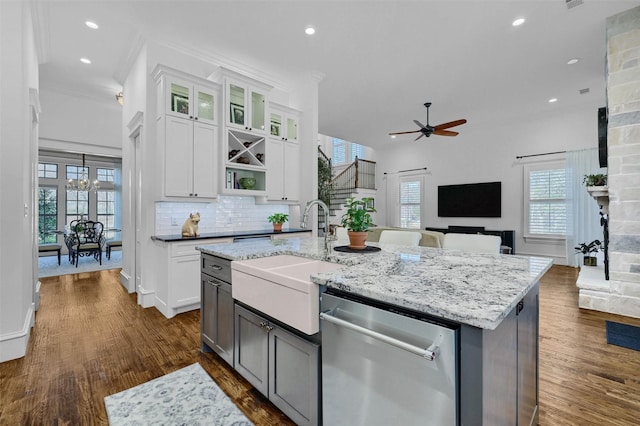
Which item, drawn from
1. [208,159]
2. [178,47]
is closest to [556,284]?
[208,159]

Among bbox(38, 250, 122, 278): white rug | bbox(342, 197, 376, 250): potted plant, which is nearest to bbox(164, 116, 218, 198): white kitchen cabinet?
bbox(342, 197, 376, 250): potted plant

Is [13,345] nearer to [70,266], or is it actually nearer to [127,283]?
[127,283]

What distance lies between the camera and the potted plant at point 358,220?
6.91 ft

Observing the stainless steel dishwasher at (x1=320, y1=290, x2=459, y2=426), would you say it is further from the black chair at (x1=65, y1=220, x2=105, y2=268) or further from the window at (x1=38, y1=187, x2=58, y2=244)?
the window at (x1=38, y1=187, x2=58, y2=244)

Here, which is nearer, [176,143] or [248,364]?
[248,364]

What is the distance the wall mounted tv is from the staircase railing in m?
Result: 2.33

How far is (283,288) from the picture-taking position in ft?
5.11

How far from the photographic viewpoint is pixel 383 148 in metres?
9.69

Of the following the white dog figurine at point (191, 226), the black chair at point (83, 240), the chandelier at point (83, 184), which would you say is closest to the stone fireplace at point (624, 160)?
the white dog figurine at point (191, 226)

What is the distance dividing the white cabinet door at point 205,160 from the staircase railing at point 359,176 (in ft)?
18.8

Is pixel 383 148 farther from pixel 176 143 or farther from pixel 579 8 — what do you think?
pixel 176 143

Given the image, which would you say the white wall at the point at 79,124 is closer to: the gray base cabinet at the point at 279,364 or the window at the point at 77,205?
the window at the point at 77,205

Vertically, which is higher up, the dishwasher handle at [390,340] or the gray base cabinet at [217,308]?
the dishwasher handle at [390,340]

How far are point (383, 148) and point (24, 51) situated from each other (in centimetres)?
847
